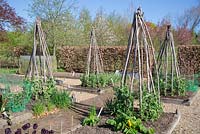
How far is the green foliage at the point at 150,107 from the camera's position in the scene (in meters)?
5.34

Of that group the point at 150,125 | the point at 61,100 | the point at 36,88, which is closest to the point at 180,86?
the point at 150,125

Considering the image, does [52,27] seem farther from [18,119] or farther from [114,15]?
[18,119]

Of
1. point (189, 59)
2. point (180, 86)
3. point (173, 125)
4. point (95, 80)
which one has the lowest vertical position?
point (173, 125)

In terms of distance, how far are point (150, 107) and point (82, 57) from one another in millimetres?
11791

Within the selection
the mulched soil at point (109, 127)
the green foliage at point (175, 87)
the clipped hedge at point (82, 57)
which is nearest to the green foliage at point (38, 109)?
the mulched soil at point (109, 127)

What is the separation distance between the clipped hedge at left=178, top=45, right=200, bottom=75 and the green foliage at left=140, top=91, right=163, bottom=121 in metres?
8.02

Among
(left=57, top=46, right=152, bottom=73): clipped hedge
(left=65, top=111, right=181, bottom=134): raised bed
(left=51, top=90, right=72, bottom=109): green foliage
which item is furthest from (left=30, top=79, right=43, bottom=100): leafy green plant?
(left=57, top=46, right=152, bottom=73): clipped hedge

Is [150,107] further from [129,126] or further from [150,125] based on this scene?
[129,126]

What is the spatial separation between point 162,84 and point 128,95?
324 cm

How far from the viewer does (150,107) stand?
5.38m

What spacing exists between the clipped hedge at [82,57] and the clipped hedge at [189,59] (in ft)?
11.0

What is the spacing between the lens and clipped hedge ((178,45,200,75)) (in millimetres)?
12961

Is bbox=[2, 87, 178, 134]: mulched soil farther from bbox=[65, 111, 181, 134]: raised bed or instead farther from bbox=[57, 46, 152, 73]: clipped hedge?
bbox=[57, 46, 152, 73]: clipped hedge

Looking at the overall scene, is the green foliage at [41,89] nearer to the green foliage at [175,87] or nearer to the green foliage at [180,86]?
the green foliage at [175,87]
